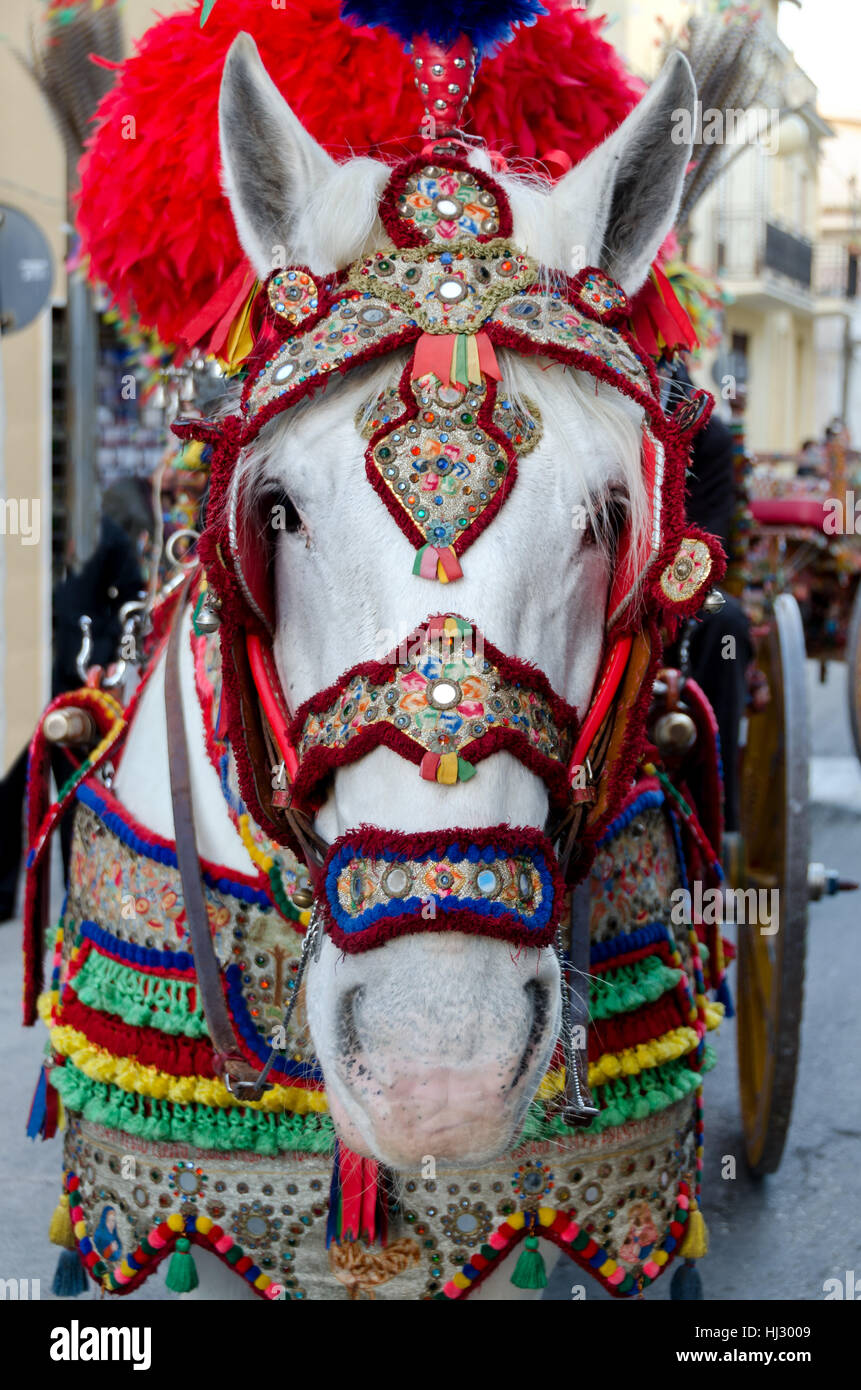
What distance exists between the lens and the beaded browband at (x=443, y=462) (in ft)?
4.27

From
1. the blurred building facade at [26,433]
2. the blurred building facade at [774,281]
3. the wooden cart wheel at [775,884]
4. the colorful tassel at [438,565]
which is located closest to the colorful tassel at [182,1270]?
the colorful tassel at [438,565]

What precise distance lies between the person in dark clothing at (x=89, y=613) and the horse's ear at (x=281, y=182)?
10.8 ft

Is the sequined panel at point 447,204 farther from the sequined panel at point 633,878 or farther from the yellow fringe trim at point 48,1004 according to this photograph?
the yellow fringe trim at point 48,1004

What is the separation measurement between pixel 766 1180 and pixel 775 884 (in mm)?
753

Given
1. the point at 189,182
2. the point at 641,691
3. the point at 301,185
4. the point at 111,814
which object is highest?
the point at 189,182

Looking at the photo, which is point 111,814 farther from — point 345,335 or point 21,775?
point 21,775

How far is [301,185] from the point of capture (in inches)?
61.8

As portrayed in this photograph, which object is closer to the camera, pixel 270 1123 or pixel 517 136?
pixel 270 1123

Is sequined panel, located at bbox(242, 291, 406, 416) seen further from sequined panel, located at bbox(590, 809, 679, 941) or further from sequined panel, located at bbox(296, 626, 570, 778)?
sequined panel, located at bbox(590, 809, 679, 941)

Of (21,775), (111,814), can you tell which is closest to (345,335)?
(111,814)

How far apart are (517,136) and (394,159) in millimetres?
306

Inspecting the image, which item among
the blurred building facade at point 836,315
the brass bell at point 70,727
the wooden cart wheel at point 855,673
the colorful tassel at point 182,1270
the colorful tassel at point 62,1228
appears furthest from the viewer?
the blurred building facade at point 836,315

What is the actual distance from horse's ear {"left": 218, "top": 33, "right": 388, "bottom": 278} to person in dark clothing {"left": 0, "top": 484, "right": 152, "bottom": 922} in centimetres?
329

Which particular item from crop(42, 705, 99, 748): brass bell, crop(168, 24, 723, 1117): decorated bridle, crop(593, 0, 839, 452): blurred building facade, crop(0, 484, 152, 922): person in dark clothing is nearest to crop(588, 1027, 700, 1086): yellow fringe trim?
crop(168, 24, 723, 1117): decorated bridle
